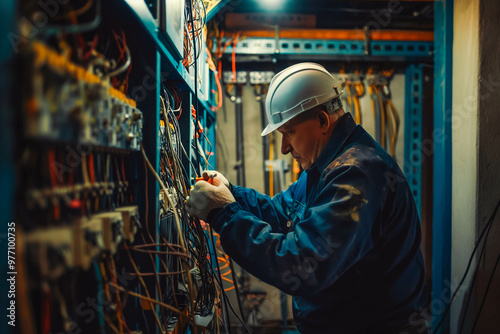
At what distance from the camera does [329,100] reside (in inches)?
50.1

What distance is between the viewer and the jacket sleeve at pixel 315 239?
3.07 ft

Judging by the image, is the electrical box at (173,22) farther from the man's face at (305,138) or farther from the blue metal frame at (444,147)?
the blue metal frame at (444,147)

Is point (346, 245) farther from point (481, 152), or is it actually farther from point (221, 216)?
point (481, 152)

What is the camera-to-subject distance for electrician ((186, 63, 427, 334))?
3.11 ft

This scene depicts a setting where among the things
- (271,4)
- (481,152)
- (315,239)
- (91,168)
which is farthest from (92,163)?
(271,4)

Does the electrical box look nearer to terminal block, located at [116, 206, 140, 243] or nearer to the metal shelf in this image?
the metal shelf

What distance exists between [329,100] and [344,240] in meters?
0.57

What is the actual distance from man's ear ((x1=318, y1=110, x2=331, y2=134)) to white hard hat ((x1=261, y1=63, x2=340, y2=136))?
0.15 ft

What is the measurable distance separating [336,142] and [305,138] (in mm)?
125

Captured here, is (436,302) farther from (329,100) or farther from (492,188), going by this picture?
(329,100)

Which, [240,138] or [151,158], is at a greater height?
[240,138]

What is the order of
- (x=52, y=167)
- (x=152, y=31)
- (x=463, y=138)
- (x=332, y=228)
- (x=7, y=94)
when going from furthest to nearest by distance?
(x=463, y=138) < (x=332, y=228) < (x=152, y=31) < (x=52, y=167) < (x=7, y=94)

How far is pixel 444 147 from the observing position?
187 centimetres

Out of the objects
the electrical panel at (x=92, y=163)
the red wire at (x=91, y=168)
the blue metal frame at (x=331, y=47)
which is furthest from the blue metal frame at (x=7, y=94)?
the blue metal frame at (x=331, y=47)
